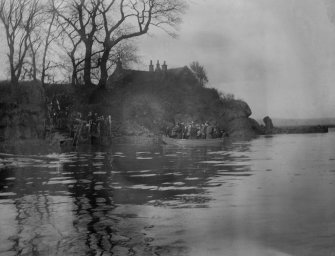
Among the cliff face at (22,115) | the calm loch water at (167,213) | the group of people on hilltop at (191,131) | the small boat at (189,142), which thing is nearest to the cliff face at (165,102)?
the group of people on hilltop at (191,131)

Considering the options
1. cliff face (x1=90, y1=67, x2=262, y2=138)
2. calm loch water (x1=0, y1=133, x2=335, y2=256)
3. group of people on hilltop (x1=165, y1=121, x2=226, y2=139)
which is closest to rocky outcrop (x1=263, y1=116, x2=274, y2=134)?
cliff face (x1=90, y1=67, x2=262, y2=138)

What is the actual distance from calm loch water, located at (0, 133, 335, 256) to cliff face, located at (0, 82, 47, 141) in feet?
Result: 57.8

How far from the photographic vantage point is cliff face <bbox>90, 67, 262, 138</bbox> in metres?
44.2

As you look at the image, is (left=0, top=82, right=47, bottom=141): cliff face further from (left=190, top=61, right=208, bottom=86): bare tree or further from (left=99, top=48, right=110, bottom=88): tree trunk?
(left=190, top=61, right=208, bottom=86): bare tree

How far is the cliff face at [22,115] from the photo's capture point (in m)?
34.4

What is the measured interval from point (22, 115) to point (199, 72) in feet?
82.9

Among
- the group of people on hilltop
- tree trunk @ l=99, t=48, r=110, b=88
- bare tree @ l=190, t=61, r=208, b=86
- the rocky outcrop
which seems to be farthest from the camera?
the rocky outcrop

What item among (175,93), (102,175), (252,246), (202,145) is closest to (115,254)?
(252,246)

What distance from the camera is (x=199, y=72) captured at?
184ft

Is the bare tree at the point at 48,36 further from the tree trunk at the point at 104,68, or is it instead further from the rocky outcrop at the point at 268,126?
the rocky outcrop at the point at 268,126

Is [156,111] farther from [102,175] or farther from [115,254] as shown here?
[115,254]

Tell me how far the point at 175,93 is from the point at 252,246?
46.7 metres

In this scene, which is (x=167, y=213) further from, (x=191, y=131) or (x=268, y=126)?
(x=268, y=126)

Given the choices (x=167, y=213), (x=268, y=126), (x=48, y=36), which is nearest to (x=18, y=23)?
(x=48, y=36)
